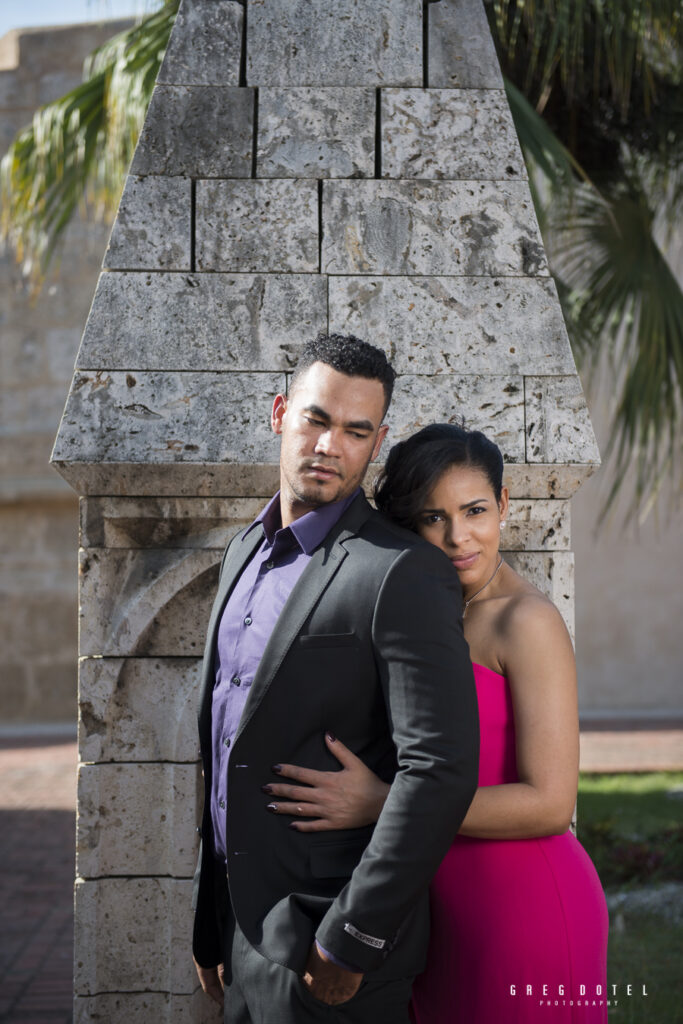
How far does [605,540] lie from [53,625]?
22.9 feet

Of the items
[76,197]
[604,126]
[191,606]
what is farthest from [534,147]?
[191,606]

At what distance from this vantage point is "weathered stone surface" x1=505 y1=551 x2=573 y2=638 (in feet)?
8.83

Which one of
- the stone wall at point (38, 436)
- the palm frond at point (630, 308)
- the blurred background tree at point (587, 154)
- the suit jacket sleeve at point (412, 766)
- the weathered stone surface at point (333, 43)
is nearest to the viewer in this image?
A: the suit jacket sleeve at point (412, 766)

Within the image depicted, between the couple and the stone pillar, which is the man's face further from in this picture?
the stone pillar

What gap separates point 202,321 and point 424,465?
41.0 inches

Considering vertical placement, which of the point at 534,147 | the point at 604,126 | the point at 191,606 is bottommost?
the point at 191,606

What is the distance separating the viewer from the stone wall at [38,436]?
440 inches

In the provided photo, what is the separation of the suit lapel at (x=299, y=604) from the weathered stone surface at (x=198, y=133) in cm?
141

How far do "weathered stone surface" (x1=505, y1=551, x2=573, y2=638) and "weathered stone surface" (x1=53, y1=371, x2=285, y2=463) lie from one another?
0.77 meters

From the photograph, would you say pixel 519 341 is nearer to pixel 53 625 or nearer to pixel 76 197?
pixel 76 197

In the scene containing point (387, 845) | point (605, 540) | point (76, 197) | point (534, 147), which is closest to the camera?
point (387, 845)

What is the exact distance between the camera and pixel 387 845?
155 cm

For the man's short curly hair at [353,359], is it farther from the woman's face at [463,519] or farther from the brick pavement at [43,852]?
the brick pavement at [43,852]

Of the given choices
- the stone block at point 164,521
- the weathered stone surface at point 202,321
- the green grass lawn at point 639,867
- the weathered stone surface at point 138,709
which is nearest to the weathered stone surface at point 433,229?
the weathered stone surface at point 202,321
